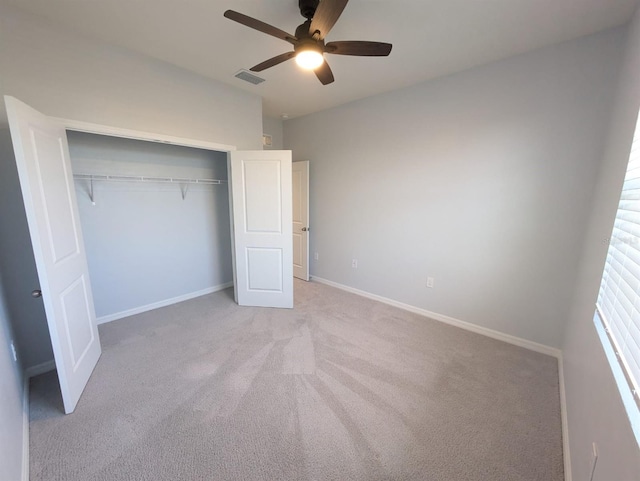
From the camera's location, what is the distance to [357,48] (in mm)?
1628

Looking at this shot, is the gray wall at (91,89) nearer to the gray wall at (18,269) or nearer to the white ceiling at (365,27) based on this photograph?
the gray wall at (18,269)

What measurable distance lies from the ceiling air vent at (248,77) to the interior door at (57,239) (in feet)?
5.55

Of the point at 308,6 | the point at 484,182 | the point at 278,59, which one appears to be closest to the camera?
the point at 308,6

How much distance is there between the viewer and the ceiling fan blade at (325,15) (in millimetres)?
1263

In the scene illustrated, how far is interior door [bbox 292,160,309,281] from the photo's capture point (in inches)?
164

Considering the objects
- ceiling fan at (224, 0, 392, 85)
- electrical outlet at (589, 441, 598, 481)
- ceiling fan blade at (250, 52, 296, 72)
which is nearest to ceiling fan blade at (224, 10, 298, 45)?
ceiling fan at (224, 0, 392, 85)

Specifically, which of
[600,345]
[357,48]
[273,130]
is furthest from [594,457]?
[273,130]

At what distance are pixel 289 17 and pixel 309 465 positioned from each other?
2.98 metres

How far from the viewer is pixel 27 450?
4.67ft

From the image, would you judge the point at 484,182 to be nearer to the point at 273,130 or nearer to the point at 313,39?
the point at 313,39

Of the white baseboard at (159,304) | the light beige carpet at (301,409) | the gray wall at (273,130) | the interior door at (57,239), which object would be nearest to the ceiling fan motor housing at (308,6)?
the interior door at (57,239)

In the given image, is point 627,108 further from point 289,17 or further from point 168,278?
point 168,278

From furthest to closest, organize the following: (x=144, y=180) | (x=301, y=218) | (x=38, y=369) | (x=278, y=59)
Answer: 1. (x=301, y=218)
2. (x=144, y=180)
3. (x=38, y=369)
4. (x=278, y=59)

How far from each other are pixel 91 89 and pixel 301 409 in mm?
3198
